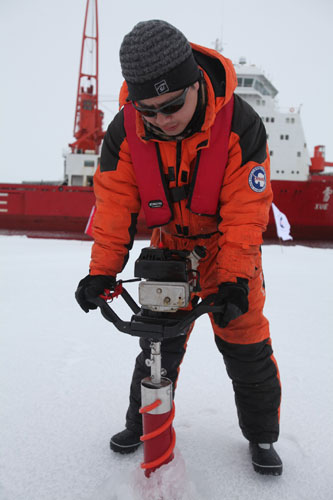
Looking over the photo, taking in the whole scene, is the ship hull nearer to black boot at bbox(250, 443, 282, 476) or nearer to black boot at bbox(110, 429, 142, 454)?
black boot at bbox(110, 429, 142, 454)

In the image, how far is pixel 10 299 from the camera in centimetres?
375

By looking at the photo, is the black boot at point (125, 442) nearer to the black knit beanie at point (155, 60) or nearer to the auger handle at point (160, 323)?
the auger handle at point (160, 323)

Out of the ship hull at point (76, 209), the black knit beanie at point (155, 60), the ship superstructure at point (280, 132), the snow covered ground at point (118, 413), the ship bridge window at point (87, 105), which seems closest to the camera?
the black knit beanie at point (155, 60)

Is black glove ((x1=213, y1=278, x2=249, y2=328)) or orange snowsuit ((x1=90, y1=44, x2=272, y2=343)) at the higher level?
orange snowsuit ((x1=90, y1=44, x2=272, y2=343))

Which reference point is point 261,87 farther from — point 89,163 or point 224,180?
point 224,180

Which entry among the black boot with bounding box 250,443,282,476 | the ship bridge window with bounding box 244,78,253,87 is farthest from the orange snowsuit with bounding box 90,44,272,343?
the ship bridge window with bounding box 244,78,253,87

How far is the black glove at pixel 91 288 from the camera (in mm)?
1310

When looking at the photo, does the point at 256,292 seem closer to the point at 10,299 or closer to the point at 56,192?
the point at 10,299

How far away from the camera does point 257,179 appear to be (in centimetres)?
132

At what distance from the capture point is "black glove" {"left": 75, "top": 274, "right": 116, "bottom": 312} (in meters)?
1.31

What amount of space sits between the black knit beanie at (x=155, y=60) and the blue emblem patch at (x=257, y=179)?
0.40m

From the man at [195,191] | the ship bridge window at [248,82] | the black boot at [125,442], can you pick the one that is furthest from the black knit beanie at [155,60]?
the ship bridge window at [248,82]

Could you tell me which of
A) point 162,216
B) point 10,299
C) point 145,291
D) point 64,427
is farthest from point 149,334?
point 10,299

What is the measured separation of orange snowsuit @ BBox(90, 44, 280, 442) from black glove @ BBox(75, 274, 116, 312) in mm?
53
